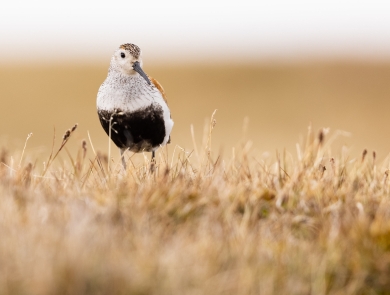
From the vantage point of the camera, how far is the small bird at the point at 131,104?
6.60 m

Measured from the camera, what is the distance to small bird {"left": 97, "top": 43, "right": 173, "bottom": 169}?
21.7 ft

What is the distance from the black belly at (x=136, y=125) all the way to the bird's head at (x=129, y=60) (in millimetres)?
328

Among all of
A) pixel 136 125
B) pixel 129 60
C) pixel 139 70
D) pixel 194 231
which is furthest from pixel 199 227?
pixel 129 60

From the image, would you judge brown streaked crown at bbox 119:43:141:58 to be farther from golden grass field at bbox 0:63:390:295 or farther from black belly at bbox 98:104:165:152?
golden grass field at bbox 0:63:390:295

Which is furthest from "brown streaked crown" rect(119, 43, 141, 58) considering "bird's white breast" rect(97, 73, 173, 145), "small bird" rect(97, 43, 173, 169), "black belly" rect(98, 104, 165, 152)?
"black belly" rect(98, 104, 165, 152)

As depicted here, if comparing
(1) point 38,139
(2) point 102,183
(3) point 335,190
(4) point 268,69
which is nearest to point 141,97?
(2) point 102,183

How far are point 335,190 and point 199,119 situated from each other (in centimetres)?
1864

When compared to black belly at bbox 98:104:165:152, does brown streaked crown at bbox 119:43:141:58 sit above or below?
above

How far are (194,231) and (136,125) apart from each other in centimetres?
270

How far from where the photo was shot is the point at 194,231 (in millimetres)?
4074

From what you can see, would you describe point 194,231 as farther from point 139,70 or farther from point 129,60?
point 129,60

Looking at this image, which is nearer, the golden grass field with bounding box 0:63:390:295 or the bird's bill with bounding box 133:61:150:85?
the golden grass field with bounding box 0:63:390:295

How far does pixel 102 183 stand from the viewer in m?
4.95

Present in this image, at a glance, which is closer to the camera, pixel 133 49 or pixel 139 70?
pixel 139 70
